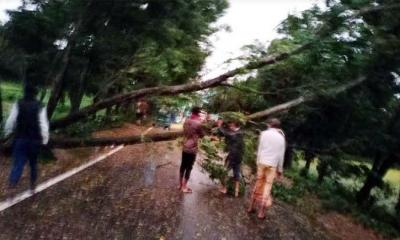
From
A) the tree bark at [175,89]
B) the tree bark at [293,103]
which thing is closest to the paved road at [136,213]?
the tree bark at [175,89]

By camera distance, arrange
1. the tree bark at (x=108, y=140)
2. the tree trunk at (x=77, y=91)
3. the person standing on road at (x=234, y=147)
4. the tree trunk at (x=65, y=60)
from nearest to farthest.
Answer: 1. the person standing on road at (x=234, y=147)
2. the tree bark at (x=108, y=140)
3. the tree trunk at (x=65, y=60)
4. the tree trunk at (x=77, y=91)

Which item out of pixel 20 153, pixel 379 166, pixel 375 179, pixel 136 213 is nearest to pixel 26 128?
pixel 20 153

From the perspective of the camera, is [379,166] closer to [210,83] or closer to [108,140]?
[210,83]

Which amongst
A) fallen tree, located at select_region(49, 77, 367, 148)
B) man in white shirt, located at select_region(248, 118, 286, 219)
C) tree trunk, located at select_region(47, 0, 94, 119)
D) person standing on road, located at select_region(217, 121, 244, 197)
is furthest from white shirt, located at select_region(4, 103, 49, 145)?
tree trunk, located at select_region(47, 0, 94, 119)

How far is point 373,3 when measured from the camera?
528 inches

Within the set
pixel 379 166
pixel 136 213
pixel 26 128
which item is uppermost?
pixel 26 128

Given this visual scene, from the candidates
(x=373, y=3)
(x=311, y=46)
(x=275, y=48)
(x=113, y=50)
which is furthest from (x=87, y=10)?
(x=373, y=3)

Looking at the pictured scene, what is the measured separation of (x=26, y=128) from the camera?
27.0 feet

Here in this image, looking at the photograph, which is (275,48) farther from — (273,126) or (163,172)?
(163,172)

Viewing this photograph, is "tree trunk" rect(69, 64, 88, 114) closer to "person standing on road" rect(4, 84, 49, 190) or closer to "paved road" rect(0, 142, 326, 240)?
"paved road" rect(0, 142, 326, 240)

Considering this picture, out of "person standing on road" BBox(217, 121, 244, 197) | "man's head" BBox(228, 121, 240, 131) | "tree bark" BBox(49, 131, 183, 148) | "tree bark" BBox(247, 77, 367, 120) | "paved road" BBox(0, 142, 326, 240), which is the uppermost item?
"tree bark" BBox(247, 77, 367, 120)

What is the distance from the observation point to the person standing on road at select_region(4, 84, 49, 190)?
26.8 feet

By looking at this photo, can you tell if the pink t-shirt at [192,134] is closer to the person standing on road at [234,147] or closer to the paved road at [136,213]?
the person standing on road at [234,147]

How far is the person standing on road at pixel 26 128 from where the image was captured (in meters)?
8.17
